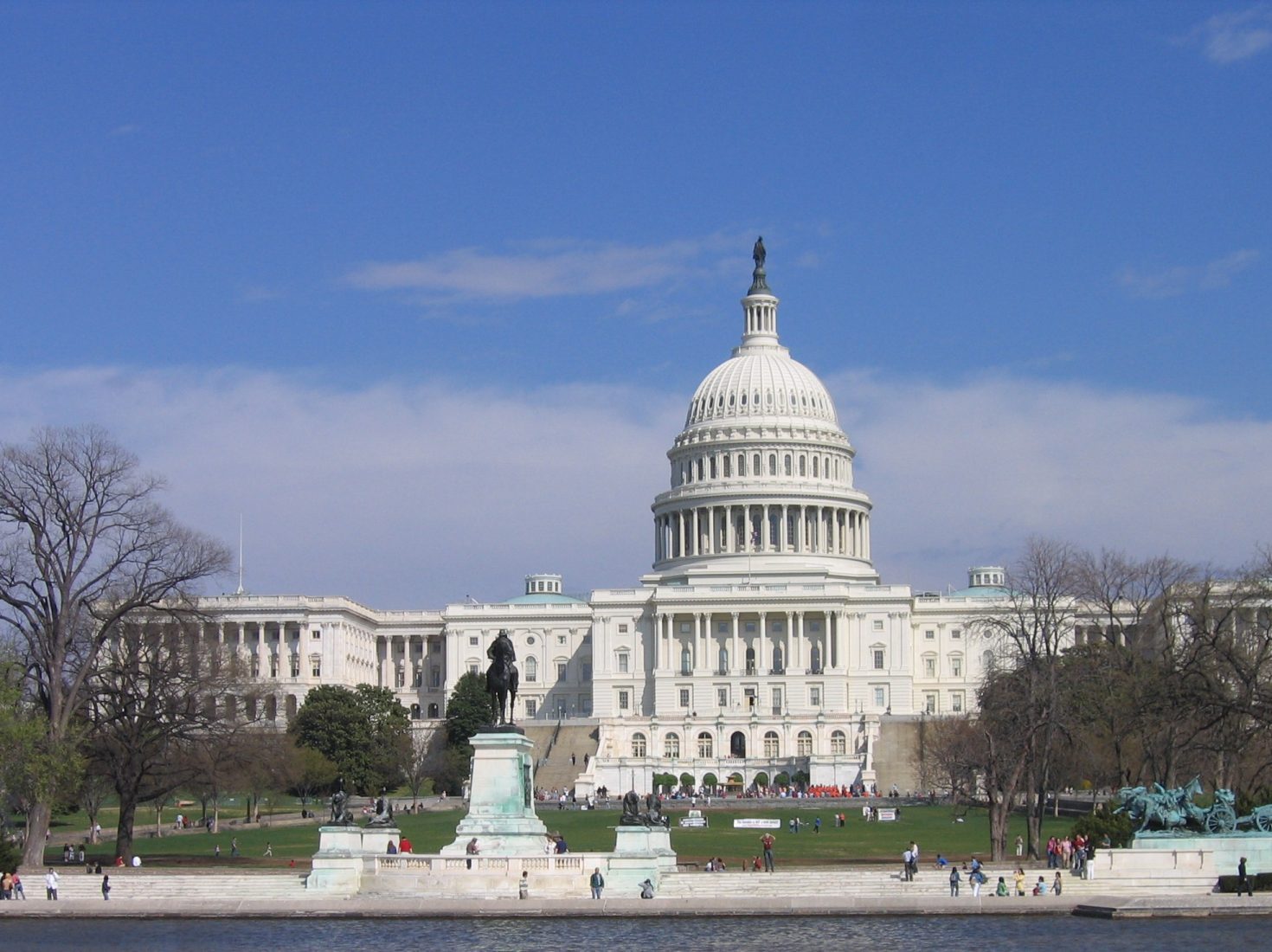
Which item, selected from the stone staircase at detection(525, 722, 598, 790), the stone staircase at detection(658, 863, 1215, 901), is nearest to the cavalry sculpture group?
the stone staircase at detection(658, 863, 1215, 901)

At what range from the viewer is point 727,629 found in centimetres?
16425

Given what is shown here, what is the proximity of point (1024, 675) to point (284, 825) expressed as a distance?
3548cm

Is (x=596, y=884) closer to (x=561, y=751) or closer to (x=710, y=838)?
(x=710, y=838)

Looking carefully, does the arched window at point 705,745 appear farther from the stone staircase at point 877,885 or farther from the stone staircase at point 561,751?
the stone staircase at point 877,885

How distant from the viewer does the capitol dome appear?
172m

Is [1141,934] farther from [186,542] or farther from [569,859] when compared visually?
[186,542]

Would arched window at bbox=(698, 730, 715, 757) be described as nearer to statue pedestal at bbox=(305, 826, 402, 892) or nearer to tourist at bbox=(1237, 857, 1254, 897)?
statue pedestal at bbox=(305, 826, 402, 892)

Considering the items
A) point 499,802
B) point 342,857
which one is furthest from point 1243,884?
point 342,857

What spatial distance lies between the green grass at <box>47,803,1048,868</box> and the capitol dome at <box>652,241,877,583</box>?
61.9 meters

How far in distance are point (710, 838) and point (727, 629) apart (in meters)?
75.8

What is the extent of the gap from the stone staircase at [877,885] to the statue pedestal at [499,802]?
4.20m

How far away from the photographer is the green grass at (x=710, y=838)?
76625 millimetres

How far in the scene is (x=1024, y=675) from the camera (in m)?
88.4

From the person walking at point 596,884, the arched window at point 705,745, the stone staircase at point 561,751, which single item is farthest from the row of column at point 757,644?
the person walking at point 596,884
